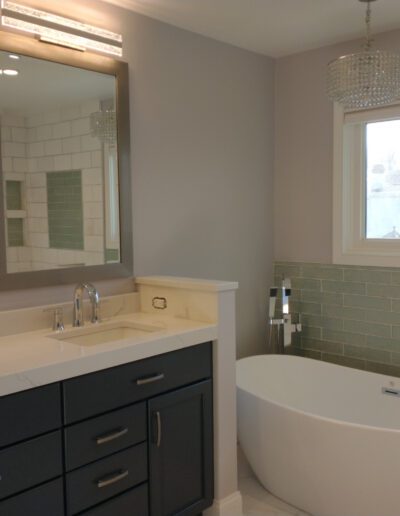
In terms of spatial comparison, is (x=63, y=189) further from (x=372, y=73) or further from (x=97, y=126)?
(x=372, y=73)

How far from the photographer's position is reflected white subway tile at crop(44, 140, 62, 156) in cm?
242

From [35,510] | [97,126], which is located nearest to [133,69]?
[97,126]

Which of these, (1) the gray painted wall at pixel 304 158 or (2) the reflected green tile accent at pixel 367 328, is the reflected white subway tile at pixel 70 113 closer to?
(1) the gray painted wall at pixel 304 158

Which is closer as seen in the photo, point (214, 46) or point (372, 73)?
point (372, 73)

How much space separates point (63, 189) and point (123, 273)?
53 cm

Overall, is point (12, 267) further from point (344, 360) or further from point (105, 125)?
point (344, 360)

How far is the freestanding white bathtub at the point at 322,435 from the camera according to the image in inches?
90.4

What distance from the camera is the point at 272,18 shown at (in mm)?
2885

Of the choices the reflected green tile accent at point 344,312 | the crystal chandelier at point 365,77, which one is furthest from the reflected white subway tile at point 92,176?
the reflected green tile accent at point 344,312

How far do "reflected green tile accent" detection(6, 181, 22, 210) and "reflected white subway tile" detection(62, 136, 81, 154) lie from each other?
0.29 meters

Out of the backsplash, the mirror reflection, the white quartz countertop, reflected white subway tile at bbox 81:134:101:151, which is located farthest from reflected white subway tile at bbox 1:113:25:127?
the backsplash

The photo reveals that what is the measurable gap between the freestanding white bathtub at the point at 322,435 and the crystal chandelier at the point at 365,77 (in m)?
1.51

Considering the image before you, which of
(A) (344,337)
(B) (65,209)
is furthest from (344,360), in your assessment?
(B) (65,209)

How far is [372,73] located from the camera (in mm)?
2510
